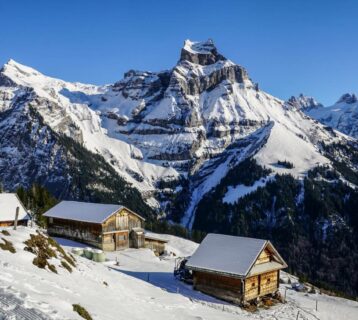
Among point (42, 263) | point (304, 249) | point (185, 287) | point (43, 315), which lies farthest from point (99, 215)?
point (304, 249)

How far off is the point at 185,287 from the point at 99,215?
29.9m

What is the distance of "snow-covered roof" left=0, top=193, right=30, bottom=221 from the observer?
219 feet

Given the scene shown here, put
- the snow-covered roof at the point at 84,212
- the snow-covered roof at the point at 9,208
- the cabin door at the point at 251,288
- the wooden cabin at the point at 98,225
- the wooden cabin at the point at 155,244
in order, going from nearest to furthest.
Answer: the cabin door at the point at 251,288 < the snow-covered roof at the point at 9,208 < the wooden cabin at the point at 98,225 < the snow-covered roof at the point at 84,212 < the wooden cabin at the point at 155,244

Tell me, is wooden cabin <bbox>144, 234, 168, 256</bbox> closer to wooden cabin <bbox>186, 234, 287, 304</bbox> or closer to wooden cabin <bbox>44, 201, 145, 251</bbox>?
wooden cabin <bbox>44, 201, 145, 251</bbox>

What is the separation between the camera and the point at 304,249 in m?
192

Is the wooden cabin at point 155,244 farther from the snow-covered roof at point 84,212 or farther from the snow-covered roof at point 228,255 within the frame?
the snow-covered roof at point 228,255

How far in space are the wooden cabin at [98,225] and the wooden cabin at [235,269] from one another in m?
26.3

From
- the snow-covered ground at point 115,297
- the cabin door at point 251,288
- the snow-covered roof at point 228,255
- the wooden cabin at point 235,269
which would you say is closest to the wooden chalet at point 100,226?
the snow-covered ground at point 115,297

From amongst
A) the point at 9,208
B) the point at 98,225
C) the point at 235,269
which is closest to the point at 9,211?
the point at 9,208

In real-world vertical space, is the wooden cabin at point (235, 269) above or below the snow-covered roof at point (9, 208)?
below

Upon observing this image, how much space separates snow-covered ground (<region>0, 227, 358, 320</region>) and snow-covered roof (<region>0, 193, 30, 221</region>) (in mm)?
19944

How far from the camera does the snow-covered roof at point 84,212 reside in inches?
2813

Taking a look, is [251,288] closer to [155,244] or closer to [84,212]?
[155,244]

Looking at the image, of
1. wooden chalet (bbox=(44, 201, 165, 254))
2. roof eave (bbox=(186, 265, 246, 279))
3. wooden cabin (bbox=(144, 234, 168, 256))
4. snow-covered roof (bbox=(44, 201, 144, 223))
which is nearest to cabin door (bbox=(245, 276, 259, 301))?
roof eave (bbox=(186, 265, 246, 279))
